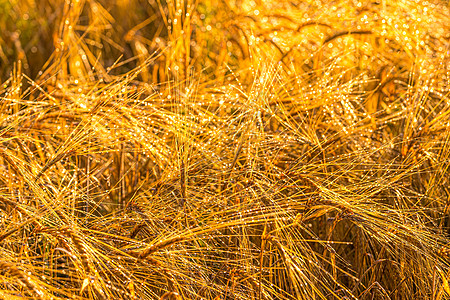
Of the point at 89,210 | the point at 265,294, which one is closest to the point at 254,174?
the point at 265,294

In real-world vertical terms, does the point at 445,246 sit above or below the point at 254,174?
below

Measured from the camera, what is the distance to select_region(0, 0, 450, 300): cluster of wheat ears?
35.7 inches

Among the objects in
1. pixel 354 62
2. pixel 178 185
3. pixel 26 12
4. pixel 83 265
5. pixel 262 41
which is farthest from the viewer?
pixel 26 12

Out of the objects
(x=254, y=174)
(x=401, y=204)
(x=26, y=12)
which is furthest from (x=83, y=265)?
(x=26, y=12)

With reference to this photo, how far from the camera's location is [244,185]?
1083mm

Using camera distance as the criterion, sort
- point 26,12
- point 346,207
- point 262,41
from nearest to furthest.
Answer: point 346,207 → point 262,41 → point 26,12

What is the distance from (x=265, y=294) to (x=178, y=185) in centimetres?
29

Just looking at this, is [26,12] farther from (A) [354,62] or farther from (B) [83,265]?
(B) [83,265]

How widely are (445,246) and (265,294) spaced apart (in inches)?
15.2

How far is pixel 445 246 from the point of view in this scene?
40.0 inches

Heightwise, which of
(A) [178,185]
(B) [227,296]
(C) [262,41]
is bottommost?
(B) [227,296]

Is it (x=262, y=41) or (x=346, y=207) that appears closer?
(x=346, y=207)

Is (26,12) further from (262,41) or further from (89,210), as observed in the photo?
(89,210)

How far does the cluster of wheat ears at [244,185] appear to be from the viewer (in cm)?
91
